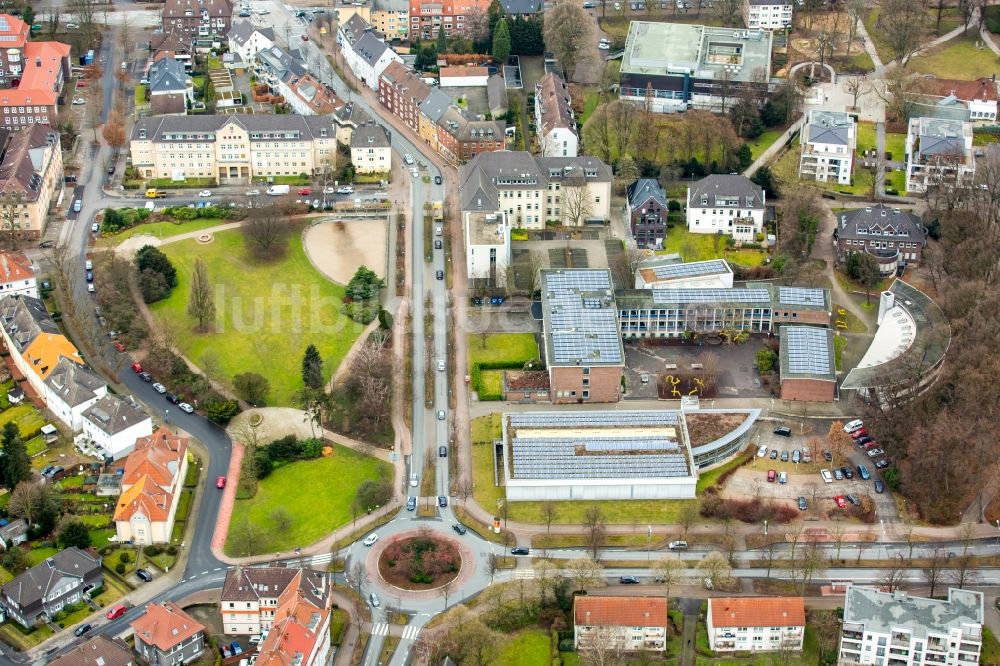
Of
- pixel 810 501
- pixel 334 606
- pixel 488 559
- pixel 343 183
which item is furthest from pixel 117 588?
pixel 343 183

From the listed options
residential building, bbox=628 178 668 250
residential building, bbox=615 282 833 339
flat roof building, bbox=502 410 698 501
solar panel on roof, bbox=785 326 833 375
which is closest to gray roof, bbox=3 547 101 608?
flat roof building, bbox=502 410 698 501

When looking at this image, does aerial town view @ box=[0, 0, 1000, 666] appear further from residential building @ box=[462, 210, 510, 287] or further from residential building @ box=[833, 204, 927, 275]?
residential building @ box=[833, 204, 927, 275]

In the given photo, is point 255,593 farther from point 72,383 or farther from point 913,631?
point 913,631

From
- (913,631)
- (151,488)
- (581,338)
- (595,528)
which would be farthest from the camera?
(581,338)

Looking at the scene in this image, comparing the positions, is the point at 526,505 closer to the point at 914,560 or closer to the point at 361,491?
the point at 361,491

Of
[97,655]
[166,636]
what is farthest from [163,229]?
[97,655]

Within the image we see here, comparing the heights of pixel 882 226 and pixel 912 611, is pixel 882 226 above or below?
→ above
